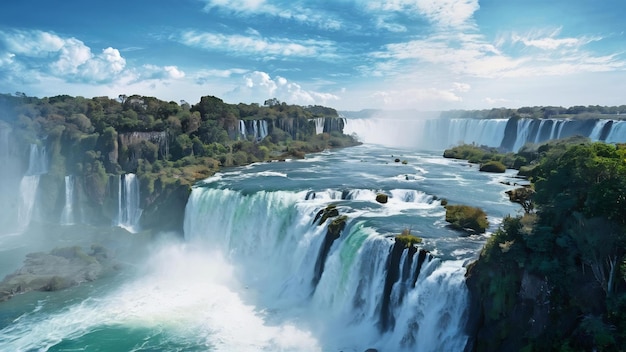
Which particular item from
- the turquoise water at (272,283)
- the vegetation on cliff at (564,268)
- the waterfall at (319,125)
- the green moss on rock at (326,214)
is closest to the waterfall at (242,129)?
the waterfall at (319,125)

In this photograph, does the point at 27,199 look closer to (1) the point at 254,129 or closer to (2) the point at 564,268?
(1) the point at 254,129

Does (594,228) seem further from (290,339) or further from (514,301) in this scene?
(290,339)

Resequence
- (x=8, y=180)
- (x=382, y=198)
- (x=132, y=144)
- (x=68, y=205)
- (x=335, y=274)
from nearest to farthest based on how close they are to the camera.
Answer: (x=335, y=274) → (x=382, y=198) → (x=68, y=205) → (x=8, y=180) → (x=132, y=144)

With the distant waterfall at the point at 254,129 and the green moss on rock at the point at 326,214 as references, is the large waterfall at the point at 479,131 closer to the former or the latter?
the distant waterfall at the point at 254,129

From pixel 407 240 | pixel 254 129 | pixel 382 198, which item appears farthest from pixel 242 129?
pixel 407 240

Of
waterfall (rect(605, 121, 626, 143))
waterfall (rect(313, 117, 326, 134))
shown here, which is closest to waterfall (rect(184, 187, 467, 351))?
waterfall (rect(605, 121, 626, 143))
